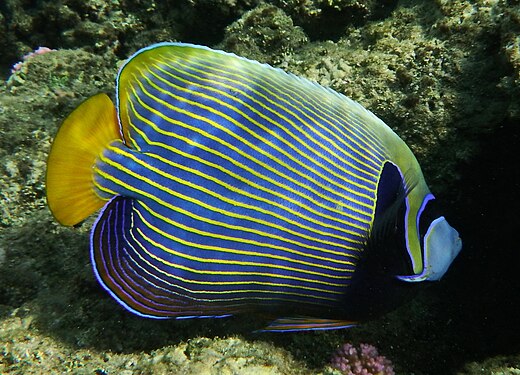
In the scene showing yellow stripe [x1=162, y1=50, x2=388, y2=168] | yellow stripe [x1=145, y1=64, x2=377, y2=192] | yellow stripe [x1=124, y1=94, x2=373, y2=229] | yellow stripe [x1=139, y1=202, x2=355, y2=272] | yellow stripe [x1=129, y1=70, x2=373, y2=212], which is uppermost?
yellow stripe [x1=162, y1=50, x2=388, y2=168]

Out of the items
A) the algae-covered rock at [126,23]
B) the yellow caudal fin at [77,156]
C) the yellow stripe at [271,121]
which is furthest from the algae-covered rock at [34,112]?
the yellow stripe at [271,121]

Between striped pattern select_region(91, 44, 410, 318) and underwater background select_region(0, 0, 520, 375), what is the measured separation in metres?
0.62

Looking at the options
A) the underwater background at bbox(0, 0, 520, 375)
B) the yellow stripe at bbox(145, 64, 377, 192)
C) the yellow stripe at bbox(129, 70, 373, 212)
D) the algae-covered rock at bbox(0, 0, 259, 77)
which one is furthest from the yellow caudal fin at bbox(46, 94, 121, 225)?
the algae-covered rock at bbox(0, 0, 259, 77)

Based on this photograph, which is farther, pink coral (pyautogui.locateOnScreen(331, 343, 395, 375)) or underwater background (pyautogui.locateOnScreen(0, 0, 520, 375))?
pink coral (pyautogui.locateOnScreen(331, 343, 395, 375))

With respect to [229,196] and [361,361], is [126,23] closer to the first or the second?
[229,196]

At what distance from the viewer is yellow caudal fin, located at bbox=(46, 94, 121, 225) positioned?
1.59m

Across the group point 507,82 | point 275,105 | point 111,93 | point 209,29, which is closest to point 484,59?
point 507,82

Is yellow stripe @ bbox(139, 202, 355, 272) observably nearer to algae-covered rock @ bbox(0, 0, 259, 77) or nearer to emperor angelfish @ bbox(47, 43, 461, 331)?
emperor angelfish @ bbox(47, 43, 461, 331)

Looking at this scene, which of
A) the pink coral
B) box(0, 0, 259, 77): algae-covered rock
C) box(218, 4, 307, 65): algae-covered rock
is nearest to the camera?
the pink coral

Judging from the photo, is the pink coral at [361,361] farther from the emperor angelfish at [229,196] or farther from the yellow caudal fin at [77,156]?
the yellow caudal fin at [77,156]

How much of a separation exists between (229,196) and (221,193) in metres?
0.04

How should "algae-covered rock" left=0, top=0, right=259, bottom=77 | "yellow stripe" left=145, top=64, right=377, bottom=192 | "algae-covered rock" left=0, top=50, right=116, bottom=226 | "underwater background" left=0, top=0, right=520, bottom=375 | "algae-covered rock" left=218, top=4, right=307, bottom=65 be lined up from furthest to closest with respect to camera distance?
"algae-covered rock" left=0, top=0, right=259, bottom=77, "algae-covered rock" left=218, top=4, right=307, bottom=65, "algae-covered rock" left=0, top=50, right=116, bottom=226, "underwater background" left=0, top=0, right=520, bottom=375, "yellow stripe" left=145, top=64, right=377, bottom=192

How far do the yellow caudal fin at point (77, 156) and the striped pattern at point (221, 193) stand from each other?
61 millimetres

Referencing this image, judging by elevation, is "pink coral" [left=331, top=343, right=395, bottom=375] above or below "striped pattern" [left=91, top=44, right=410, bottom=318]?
below
